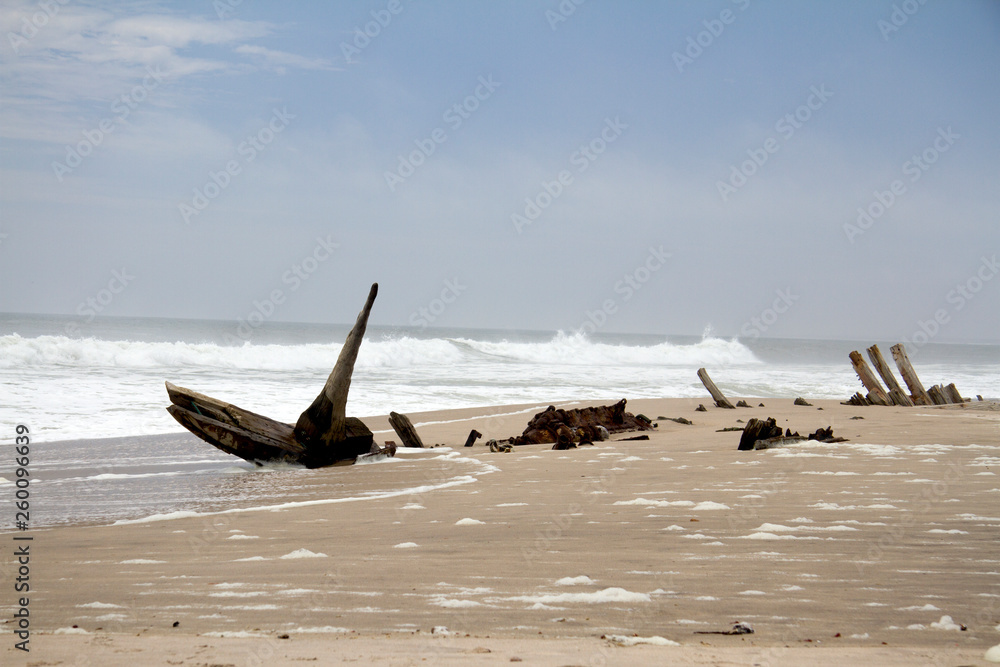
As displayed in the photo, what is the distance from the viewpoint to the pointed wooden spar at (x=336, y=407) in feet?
26.7

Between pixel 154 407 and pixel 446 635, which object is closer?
pixel 446 635

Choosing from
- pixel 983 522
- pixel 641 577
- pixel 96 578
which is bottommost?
pixel 96 578

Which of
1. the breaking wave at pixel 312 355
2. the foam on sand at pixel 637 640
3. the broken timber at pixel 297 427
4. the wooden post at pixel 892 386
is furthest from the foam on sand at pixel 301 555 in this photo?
the breaking wave at pixel 312 355

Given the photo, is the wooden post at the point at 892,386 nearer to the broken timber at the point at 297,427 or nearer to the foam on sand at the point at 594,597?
the broken timber at the point at 297,427

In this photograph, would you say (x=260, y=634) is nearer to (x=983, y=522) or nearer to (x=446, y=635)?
(x=446, y=635)

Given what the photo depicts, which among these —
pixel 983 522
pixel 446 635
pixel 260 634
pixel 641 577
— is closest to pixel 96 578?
pixel 260 634

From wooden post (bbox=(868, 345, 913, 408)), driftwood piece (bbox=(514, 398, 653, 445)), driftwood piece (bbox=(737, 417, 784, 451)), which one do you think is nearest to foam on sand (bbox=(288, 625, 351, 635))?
driftwood piece (bbox=(737, 417, 784, 451))

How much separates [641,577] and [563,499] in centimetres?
232

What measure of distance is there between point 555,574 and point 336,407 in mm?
5126

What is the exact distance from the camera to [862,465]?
7.06 meters

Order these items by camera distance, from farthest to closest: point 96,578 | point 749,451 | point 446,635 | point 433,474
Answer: point 749,451 → point 433,474 → point 96,578 → point 446,635

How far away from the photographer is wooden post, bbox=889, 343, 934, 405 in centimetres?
1641

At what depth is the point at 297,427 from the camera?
8531 millimetres

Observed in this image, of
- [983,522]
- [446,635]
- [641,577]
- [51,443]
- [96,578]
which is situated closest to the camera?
[446,635]
